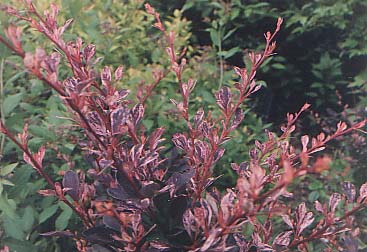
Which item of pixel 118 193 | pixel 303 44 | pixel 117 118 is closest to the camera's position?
pixel 117 118

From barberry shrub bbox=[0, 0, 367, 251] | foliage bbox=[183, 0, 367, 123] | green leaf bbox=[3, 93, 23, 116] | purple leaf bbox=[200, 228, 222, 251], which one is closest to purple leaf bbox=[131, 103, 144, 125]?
barberry shrub bbox=[0, 0, 367, 251]

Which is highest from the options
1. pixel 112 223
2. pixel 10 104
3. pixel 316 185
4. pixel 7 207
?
pixel 112 223

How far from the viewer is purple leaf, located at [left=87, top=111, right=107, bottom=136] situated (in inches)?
49.9

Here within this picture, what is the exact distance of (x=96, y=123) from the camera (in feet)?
4.23

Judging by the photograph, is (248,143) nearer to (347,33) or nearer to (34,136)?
(34,136)

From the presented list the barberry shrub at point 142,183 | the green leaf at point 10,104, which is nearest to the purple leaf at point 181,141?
the barberry shrub at point 142,183

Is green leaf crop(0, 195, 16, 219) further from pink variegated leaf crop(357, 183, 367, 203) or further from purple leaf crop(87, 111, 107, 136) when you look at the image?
pink variegated leaf crop(357, 183, 367, 203)

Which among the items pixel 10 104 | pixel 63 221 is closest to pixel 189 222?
pixel 63 221

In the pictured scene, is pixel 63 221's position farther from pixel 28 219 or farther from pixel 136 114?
pixel 136 114

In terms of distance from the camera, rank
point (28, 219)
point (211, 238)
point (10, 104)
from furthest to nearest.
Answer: point (10, 104), point (28, 219), point (211, 238)

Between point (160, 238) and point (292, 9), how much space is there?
10.6 ft

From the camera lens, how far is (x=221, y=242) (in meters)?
1.16

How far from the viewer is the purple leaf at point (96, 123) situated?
1.27 m

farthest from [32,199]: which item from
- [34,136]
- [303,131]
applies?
[303,131]
